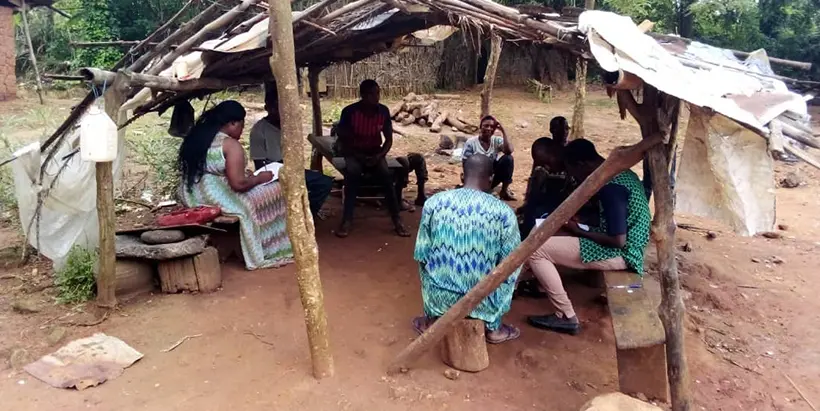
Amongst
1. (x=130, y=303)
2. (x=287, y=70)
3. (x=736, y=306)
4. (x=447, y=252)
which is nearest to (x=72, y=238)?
(x=130, y=303)

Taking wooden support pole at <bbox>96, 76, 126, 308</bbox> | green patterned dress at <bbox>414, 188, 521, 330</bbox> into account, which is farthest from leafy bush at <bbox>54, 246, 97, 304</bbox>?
green patterned dress at <bbox>414, 188, 521, 330</bbox>

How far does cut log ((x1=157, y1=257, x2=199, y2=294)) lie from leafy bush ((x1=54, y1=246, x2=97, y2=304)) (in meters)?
0.49

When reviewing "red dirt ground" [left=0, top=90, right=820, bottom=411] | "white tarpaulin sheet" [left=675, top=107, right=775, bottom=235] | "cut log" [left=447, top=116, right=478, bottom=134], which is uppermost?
"white tarpaulin sheet" [left=675, top=107, right=775, bottom=235]

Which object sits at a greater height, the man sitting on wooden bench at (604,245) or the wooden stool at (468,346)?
the man sitting on wooden bench at (604,245)

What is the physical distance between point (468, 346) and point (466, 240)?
2.16ft

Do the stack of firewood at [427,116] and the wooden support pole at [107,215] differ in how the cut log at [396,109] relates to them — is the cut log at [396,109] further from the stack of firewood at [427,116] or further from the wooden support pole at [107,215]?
the wooden support pole at [107,215]

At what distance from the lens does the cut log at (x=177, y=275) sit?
4.80 meters

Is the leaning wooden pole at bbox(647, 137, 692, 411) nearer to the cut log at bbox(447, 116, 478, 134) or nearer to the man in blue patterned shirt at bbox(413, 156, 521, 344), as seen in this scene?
the man in blue patterned shirt at bbox(413, 156, 521, 344)

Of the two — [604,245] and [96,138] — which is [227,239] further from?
[604,245]

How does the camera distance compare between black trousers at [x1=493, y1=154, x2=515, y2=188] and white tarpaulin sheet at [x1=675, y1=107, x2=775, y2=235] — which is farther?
black trousers at [x1=493, y1=154, x2=515, y2=188]

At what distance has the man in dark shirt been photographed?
6.40 meters

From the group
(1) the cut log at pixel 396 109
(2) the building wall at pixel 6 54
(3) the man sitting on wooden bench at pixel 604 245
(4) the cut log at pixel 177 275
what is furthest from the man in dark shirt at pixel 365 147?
(2) the building wall at pixel 6 54

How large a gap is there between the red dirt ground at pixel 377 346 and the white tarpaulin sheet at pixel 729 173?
134cm

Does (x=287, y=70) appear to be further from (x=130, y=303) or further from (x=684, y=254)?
(x=684, y=254)
